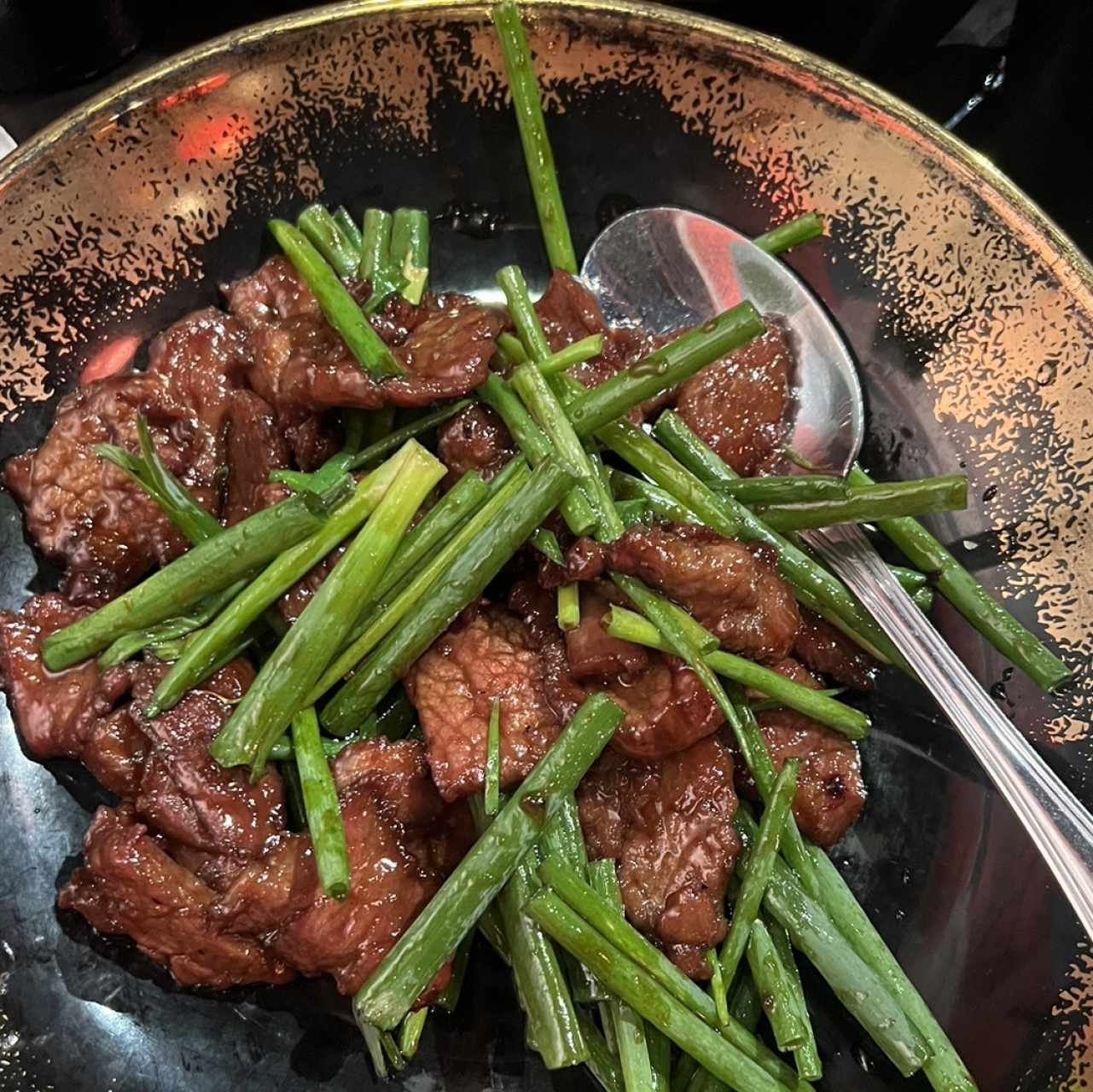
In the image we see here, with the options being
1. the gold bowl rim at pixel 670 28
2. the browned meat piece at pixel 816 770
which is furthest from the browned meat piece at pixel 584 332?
the browned meat piece at pixel 816 770

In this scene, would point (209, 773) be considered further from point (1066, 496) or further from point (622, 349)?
point (1066, 496)

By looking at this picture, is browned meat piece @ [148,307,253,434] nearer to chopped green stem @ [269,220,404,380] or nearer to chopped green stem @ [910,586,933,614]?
chopped green stem @ [269,220,404,380]

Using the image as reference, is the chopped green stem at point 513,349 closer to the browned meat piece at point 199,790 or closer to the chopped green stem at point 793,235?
the chopped green stem at point 793,235

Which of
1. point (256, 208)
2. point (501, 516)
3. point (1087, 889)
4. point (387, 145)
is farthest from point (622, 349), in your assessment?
point (1087, 889)

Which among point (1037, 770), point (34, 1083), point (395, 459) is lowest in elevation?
point (34, 1083)

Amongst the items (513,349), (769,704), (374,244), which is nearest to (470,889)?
(769,704)
